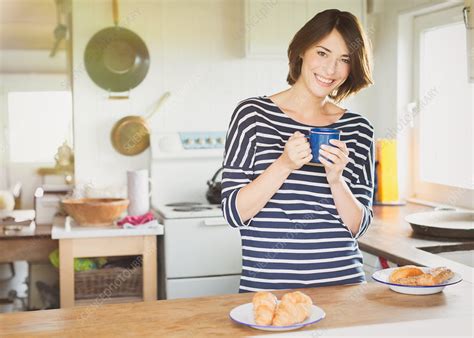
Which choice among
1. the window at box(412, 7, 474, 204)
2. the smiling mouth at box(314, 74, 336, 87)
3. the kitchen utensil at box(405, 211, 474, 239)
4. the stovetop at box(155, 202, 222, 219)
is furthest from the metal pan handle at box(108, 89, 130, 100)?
the smiling mouth at box(314, 74, 336, 87)

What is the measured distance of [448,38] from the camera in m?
3.69

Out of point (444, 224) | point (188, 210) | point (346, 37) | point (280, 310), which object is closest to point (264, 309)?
point (280, 310)

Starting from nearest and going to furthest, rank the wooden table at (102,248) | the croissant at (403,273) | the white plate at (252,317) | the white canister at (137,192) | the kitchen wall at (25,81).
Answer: the white plate at (252,317) → the croissant at (403,273) → the wooden table at (102,248) → the white canister at (137,192) → the kitchen wall at (25,81)

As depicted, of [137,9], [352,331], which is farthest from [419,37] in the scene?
[352,331]

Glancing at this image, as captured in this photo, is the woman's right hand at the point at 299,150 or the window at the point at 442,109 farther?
the window at the point at 442,109

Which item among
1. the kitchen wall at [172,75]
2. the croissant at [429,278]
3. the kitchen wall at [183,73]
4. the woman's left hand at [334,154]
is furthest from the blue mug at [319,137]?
the kitchen wall at [172,75]

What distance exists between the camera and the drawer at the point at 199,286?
3.50 m

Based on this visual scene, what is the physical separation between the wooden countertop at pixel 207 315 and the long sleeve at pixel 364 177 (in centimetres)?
28

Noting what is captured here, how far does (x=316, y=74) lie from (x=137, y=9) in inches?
86.0

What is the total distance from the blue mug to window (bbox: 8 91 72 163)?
256cm

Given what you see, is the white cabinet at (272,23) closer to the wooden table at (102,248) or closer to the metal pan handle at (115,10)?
the metal pan handle at (115,10)

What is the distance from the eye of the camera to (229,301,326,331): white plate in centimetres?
147

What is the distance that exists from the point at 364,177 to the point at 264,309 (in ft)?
2.23

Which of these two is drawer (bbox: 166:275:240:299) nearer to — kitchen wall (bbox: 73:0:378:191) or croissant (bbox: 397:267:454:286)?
kitchen wall (bbox: 73:0:378:191)
